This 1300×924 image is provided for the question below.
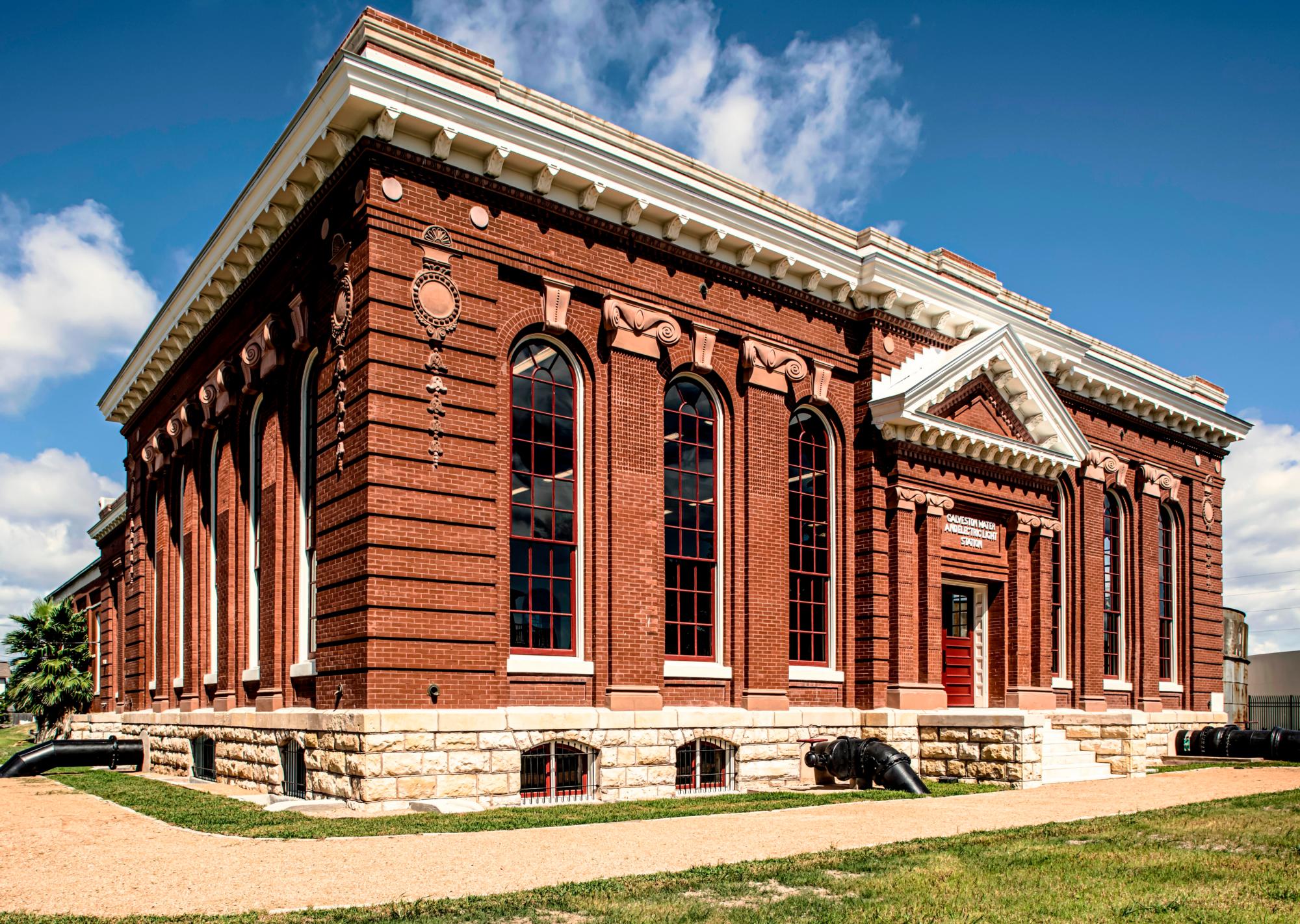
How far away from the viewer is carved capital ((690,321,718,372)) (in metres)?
21.4

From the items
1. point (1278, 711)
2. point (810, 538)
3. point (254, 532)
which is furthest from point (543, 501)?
point (1278, 711)

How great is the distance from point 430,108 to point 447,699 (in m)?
8.89

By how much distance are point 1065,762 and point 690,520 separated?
376 inches

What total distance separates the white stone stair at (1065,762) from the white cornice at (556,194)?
355 inches

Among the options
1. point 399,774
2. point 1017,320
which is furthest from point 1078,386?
point 399,774

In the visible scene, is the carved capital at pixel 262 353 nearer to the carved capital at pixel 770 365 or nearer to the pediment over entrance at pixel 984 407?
the carved capital at pixel 770 365

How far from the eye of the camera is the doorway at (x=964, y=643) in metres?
26.3

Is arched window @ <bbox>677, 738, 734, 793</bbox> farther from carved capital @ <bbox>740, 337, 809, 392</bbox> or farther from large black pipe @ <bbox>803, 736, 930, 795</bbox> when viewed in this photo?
carved capital @ <bbox>740, 337, 809, 392</bbox>

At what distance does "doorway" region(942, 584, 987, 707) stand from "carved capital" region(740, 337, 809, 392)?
6.80 m

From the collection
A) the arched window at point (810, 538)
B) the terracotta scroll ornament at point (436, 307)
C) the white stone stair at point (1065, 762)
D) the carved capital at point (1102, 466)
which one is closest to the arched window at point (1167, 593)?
the carved capital at point (1102, 466)

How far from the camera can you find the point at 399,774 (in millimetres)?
16281

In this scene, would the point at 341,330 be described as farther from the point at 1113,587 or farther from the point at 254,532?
the point at 1113,587

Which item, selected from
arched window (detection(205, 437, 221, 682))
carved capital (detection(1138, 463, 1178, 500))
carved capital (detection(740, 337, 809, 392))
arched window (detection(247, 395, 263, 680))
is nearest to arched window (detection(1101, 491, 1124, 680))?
carved capital (detection(1138, 463, 1178, 500))

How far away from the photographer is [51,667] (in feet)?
138
